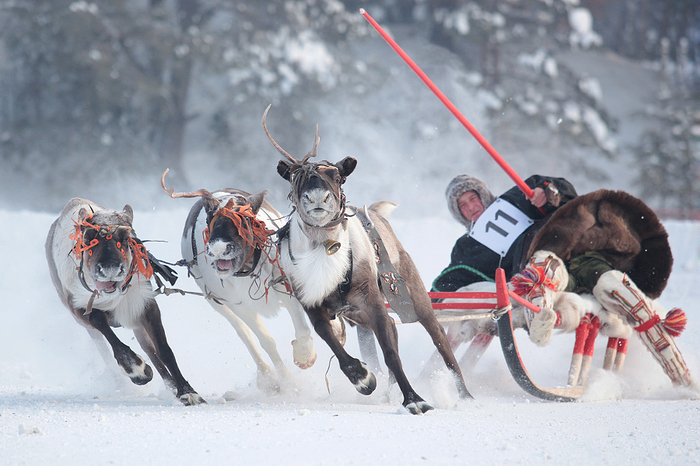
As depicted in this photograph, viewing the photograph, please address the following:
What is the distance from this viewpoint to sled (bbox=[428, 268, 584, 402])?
359 centimetres

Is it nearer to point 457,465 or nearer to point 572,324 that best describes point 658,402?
point 572,324

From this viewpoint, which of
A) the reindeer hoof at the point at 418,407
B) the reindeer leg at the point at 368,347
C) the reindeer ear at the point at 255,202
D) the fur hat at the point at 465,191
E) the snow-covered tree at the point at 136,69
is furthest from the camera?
the snow-covered tree at the point at 136,69

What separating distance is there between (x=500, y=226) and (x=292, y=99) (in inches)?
494

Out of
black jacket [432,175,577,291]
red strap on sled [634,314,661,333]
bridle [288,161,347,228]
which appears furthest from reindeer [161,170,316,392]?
red strap on sled [634,314,661,333]

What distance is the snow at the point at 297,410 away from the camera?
7.91ft

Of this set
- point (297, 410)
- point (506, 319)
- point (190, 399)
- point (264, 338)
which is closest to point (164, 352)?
point (190, 399)

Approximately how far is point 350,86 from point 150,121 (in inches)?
198

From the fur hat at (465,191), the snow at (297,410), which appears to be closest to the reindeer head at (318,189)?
the snow at (297,410)

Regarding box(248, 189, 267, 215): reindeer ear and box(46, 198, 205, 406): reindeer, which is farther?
box(248, 189, 267, 215): reindeer ear

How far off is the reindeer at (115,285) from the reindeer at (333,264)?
0.81 meters

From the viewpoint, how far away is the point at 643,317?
3.84 meters

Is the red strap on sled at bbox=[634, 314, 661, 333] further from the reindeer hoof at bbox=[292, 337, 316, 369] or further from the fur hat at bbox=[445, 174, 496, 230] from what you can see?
the reindeer hoof at bbox=[292, 337, 316, 369]

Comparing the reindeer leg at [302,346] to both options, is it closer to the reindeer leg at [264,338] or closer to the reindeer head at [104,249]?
the reindeer leg at [264,338]

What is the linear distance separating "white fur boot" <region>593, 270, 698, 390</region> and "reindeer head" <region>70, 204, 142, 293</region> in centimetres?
262
